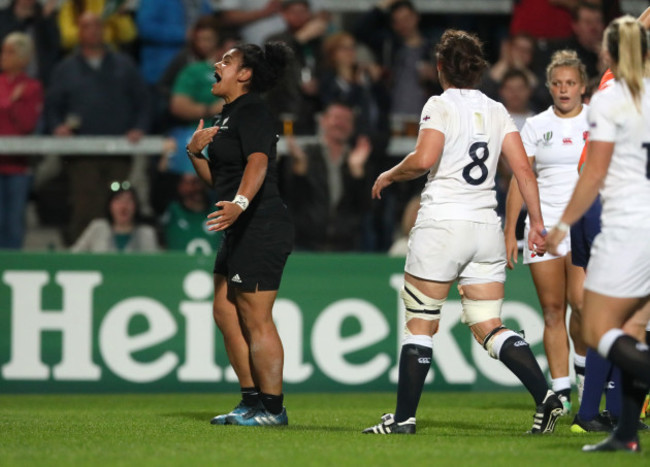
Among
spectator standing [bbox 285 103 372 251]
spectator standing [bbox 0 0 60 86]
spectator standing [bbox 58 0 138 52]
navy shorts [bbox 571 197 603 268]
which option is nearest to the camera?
navy shorts [bbox 571 197 603 268]

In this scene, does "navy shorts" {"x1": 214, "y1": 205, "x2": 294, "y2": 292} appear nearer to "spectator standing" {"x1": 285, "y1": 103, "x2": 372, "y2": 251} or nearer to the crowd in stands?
the crowd in stands

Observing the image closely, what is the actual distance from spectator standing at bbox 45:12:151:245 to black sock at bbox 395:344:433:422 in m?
5.61

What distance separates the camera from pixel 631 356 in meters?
5.41

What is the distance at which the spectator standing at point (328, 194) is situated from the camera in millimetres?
11477

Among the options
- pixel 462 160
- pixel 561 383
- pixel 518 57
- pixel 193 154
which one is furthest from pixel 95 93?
pixel 462 160

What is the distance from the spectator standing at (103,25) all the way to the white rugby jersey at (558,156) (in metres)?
6.03

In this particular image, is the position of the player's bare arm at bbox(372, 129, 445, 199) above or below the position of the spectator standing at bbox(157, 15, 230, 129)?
below

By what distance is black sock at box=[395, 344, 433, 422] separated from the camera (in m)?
6.57

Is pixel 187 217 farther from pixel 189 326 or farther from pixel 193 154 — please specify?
pixel 193 154

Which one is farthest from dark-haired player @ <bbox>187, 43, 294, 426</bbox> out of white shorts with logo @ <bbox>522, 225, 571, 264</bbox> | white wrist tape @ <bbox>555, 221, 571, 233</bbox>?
white wrist tape @ <bbox>555, 221, 571, 233</bbox>

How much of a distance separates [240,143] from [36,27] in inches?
243

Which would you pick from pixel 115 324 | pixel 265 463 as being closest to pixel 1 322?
pixel 115 324

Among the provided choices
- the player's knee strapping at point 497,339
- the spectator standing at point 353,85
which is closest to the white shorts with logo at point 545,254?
the player's knee strapping at point 497,339

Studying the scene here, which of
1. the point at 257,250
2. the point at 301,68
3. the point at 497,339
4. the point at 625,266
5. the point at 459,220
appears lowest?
the point at 497,339
